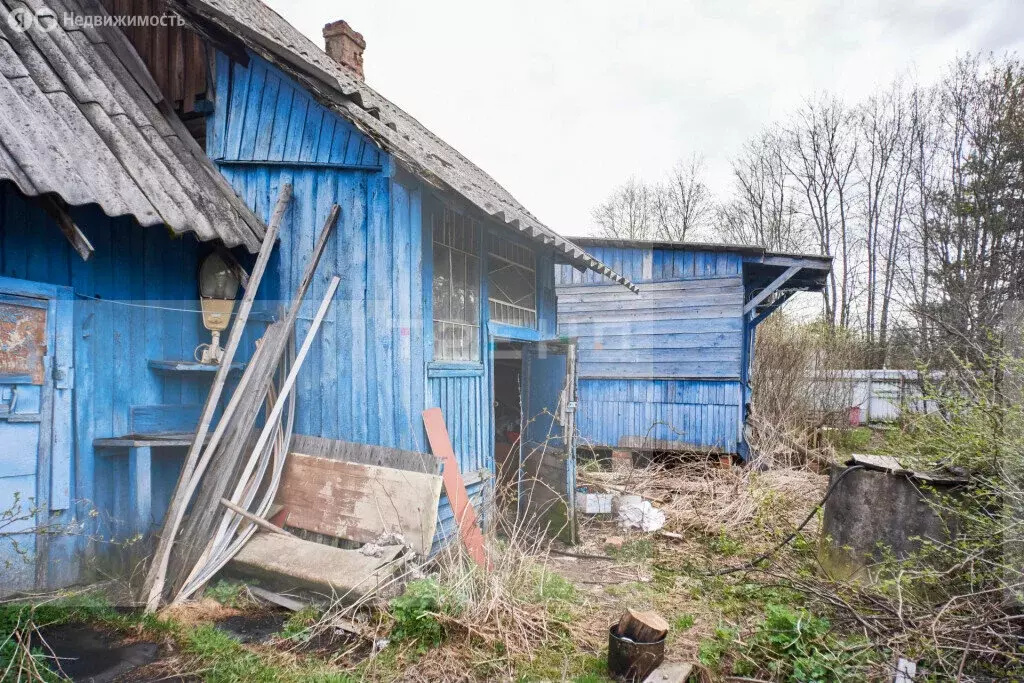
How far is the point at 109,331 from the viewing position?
4750 mm

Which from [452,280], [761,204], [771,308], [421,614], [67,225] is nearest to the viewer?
[421,614]

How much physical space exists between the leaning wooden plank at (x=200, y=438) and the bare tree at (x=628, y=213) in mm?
24586

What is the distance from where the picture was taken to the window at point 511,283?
6.87m

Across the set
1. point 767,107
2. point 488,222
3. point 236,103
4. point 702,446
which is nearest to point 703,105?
point 767,107

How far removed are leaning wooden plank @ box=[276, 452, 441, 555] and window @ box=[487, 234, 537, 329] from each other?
2500 mm

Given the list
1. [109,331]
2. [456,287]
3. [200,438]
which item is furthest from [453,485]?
[109,331]

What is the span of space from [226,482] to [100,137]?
9.72 feet

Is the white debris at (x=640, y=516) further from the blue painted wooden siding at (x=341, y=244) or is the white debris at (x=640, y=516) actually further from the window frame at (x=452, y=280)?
the blue painted wooden siding at (x=341, y=244)

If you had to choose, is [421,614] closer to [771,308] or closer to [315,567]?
[315,567]

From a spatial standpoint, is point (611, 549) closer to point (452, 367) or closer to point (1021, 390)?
point (452, 367)

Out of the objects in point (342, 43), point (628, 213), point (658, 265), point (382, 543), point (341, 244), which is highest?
point (628, 213)

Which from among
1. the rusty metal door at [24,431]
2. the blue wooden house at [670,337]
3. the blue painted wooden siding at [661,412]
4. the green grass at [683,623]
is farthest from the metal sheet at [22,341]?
the blue wooden house at [670,337]

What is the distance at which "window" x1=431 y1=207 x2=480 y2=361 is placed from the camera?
568cm

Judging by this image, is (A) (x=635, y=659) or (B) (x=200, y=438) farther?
(B) (x=200, y=438)
